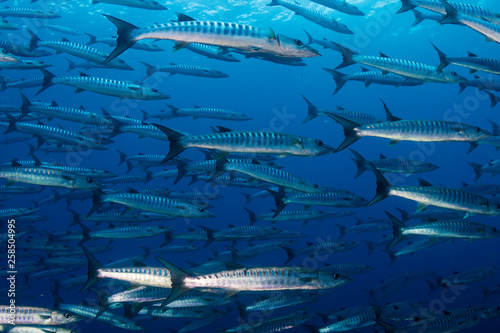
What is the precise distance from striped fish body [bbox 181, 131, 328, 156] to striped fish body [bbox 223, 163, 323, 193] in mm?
836

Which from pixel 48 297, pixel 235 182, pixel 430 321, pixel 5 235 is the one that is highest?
pixel 430 321

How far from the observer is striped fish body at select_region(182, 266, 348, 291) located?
3881 millimetres

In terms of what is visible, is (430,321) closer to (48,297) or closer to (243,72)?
(48,297)

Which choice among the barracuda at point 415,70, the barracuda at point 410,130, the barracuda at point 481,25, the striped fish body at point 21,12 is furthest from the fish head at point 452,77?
the striped fish body at point 21,12

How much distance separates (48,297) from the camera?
2952cm

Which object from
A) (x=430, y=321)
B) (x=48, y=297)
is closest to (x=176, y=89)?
(x=48, y=297)

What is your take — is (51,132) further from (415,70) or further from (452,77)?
(452,77)

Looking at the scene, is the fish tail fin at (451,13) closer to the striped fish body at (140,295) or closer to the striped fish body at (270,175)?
the striped fish body at (270,175)

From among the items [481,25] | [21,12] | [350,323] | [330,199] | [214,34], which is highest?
[481,25]

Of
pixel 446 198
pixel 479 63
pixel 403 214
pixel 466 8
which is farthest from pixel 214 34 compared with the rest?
pixel 403 214

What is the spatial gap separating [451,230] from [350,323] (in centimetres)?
244

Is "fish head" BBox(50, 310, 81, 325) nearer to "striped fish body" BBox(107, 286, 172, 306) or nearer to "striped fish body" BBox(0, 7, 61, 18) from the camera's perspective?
"striped fish body" BBox(107, 286, 172, 306)

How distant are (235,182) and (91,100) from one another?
5364cm

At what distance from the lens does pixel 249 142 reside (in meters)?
5.01
